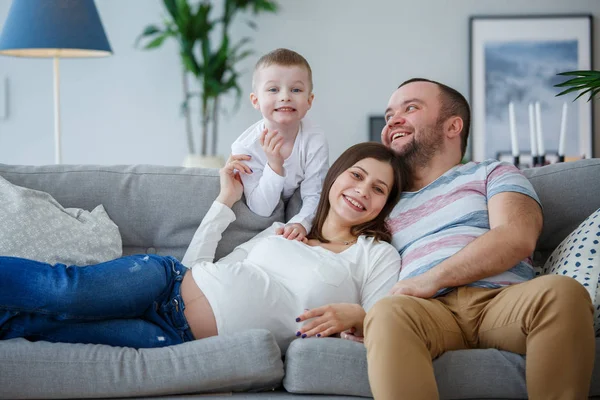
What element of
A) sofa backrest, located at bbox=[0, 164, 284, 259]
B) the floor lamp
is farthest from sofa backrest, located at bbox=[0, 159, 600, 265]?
the floor lamp

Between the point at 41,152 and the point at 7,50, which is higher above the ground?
the point at 7,50

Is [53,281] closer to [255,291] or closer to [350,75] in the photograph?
[255,291]

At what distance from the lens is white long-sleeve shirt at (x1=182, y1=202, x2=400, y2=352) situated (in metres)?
1.83

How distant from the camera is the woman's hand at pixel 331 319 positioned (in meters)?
1.73

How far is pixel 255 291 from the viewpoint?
1.85 meters

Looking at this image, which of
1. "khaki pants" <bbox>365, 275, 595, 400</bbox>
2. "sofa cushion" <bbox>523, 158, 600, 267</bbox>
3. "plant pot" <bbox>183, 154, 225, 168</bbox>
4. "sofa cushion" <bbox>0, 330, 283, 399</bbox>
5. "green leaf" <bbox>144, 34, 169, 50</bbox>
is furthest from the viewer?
"green leaf" <bbox>144, 34, 169, 50</bbox>

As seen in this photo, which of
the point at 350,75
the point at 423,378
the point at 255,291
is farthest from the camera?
the point at 350,75

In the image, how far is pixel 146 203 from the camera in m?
2.26

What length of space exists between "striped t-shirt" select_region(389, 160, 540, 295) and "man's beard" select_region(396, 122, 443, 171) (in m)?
0.09

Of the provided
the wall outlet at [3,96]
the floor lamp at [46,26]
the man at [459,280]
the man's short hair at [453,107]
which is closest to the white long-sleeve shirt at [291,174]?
the man at [459,280]

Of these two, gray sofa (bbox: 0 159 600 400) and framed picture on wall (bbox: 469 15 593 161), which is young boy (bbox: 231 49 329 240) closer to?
gray sofa (bbox: 0 159 600 400)

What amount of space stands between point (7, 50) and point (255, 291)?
217cm

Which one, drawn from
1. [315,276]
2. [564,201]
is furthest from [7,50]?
[564,201]

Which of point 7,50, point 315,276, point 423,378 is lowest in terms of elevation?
point 423,378
